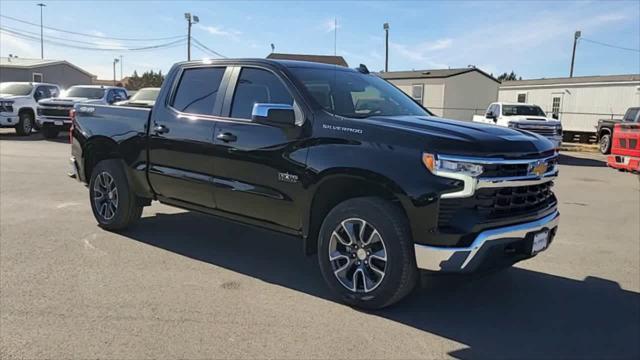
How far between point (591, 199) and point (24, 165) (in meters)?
12.1

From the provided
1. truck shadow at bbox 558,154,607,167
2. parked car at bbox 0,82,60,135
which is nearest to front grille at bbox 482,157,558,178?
truck shadow at bbox 558,154,607,167

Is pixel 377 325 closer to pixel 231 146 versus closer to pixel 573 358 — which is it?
pixel 573 358

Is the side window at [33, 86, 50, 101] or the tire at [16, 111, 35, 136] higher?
the side window at [33, 86, 50, 101]

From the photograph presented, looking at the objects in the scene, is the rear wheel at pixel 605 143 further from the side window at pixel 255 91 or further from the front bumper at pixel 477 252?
the side window at pixel 255 91

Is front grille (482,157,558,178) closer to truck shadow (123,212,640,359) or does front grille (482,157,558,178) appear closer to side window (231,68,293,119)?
truck shadow (123,212,640,359)

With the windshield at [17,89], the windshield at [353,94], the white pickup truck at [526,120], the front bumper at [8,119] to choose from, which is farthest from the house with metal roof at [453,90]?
the windshield at [353,94]

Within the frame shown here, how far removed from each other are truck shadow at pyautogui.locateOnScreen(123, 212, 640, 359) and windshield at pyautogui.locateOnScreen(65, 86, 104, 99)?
16.3 meters

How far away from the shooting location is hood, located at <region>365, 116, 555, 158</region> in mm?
3824

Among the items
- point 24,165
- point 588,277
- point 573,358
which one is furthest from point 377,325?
point 24,165

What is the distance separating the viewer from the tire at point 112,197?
20.4 feet

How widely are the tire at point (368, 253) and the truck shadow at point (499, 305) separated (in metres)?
0.22

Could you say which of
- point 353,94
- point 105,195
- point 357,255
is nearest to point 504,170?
point 357,255

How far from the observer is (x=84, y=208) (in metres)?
→ 7.85

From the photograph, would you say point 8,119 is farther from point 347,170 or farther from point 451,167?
point 451,167
